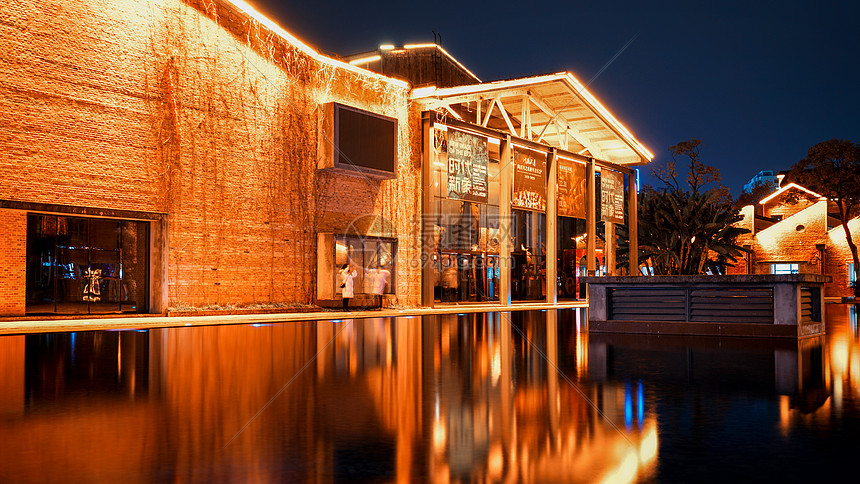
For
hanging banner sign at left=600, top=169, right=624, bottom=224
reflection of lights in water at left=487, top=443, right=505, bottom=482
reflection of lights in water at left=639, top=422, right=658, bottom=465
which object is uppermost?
hanging banner sign at left=600, top=169, right=624, bottom=224

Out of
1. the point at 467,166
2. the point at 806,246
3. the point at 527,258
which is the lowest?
the point at 527,258

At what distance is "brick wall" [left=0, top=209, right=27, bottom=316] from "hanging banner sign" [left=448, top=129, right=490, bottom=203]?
15921mm

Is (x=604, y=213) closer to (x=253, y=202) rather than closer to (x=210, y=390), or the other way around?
(x=253, y=202)

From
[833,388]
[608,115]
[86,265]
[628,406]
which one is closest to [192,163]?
[86,265]

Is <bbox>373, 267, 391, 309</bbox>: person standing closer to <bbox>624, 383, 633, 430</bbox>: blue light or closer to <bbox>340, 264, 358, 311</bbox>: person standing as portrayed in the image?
<bbox>340, 264, 358, 311</bbox>: person standing

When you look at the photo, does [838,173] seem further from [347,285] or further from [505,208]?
[347,285]

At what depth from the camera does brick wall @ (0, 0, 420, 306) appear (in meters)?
19.8

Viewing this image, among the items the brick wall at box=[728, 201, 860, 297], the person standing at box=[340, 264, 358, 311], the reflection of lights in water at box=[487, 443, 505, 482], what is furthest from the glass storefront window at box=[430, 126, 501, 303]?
the reflection of lights in water at box=[487, 443, 505, 482]

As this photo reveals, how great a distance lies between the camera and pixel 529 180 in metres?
35.9

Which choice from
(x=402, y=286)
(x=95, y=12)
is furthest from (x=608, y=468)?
(x=402, y=286)

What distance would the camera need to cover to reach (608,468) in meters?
4.43

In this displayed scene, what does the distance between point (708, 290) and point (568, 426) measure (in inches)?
424

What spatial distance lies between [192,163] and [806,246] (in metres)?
45.4

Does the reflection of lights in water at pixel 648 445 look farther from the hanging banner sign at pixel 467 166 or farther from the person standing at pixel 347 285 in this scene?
the hanging banner sign at pixel 467 166
